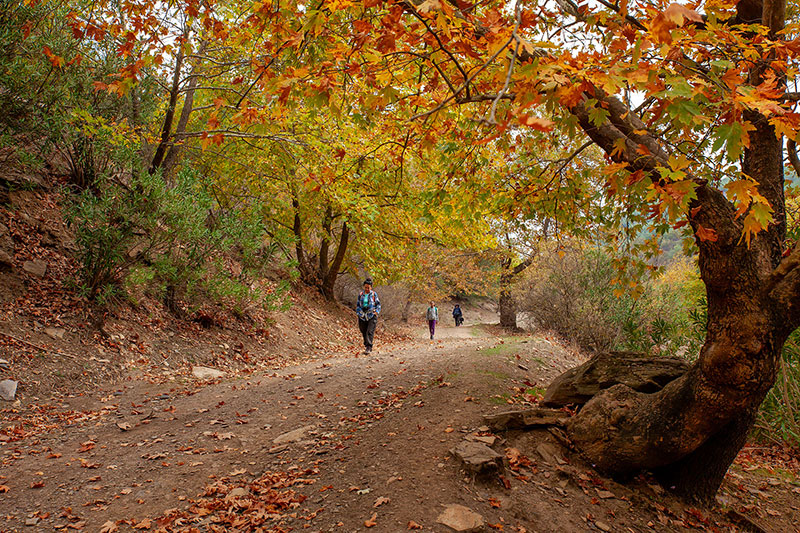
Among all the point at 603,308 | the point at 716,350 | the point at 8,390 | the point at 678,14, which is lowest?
the point at 8,390

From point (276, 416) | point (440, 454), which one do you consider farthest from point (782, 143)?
point (276, 416)

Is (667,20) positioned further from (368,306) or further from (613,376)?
(368,306)

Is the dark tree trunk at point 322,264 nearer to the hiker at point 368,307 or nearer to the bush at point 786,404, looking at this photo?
the hiker at point 368,307

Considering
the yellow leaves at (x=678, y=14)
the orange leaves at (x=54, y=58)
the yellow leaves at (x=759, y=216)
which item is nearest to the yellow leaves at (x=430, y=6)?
the yellow leaves at (x=678, y=14)

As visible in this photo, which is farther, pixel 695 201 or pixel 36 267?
pixel 36 267

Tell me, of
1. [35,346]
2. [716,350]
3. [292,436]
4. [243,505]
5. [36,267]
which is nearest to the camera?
[716,350]

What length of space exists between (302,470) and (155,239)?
5651 mm

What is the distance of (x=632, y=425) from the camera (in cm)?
383

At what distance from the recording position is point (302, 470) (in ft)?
13.1

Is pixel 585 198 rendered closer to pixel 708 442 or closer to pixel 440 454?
pixel 708 442

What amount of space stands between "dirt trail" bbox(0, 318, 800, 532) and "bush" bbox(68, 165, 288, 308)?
2.29 metres

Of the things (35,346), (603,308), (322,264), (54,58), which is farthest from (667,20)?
(322,264)

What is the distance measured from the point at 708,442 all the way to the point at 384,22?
170 inches

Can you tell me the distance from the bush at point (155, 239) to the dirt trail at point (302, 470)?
2.29 m
